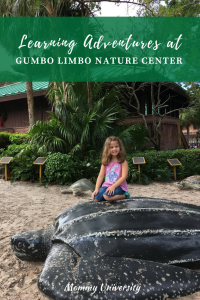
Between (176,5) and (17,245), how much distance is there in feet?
28.8

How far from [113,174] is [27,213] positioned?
1974 millimetres

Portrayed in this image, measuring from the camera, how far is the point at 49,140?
6215mm

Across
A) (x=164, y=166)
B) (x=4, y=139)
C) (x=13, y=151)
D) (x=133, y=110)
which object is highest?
(x=133, y=110)

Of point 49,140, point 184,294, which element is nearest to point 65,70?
point 49,140

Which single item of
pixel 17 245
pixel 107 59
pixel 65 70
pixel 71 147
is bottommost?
pixel 17 245

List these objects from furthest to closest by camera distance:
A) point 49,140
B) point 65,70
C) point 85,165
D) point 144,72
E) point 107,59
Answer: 1. point 107,59
2. point 144,72
3. point 65,70
4. point 49,140
5. point 85,165

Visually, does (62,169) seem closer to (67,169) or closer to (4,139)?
(67,169)

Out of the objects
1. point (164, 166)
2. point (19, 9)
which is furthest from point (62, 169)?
point (19, 9)

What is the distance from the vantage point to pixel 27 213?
11.6 ft

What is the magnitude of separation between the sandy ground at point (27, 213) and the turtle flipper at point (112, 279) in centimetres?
20

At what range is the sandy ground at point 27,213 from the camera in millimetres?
1706

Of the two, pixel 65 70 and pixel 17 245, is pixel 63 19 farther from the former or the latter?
pixel 17 245

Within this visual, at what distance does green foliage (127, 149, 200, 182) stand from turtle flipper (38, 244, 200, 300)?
13.7 ft

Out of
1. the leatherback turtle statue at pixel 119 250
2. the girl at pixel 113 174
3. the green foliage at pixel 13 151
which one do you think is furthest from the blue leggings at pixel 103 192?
the green foliage at pixel 13 151
